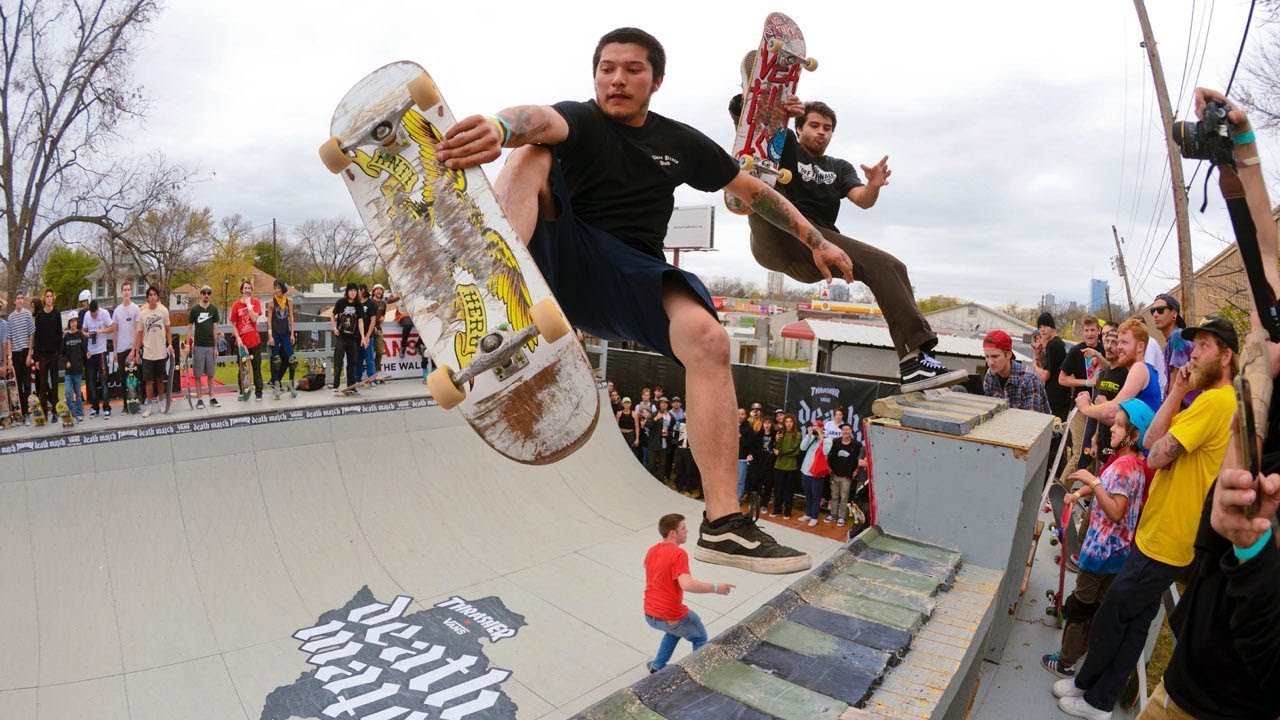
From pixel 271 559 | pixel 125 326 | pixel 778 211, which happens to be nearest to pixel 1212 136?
pixel 778 211

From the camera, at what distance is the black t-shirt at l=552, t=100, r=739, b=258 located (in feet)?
7.72

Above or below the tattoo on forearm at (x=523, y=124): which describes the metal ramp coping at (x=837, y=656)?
below

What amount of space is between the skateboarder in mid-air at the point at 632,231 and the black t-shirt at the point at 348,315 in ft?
32.4

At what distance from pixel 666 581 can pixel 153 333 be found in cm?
831

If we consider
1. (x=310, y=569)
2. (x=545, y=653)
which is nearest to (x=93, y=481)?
(x=310, y=569)

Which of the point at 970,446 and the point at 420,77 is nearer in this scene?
the point at 420,77

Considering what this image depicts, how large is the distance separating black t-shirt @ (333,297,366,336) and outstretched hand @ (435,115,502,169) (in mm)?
10201

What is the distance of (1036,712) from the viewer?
15.5 ft

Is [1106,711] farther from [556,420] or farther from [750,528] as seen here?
[556,420]

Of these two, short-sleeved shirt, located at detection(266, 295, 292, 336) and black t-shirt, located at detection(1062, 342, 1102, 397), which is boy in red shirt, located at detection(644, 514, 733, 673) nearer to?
black t-shirt, located at detection(1062, 342, 1102, 397)

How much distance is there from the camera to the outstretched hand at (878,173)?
4492 mm

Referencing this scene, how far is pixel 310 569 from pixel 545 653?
3.23 meters

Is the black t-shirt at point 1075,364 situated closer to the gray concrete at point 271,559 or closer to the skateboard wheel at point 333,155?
the gray concrete at point 271,559

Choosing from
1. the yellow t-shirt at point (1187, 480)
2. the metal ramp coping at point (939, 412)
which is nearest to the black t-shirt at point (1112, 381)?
the metal ramp coping at point (939, 412)
